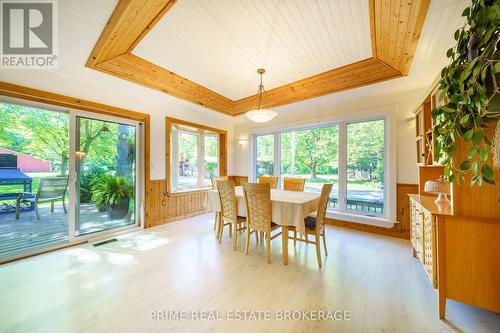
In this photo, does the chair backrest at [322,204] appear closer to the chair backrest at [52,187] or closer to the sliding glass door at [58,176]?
the sliding glass door at [58,176]

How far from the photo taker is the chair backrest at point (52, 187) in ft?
9.23

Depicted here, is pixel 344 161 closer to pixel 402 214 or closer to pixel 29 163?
pixel 402 214

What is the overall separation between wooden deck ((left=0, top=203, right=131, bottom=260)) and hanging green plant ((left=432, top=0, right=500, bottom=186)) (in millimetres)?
4434

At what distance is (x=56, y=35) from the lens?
6.77 ft

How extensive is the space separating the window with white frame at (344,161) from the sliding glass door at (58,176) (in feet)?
11.6

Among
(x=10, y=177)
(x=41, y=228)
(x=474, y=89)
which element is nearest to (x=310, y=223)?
(x=474, y=89)

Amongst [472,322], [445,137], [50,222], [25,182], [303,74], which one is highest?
[303,74]

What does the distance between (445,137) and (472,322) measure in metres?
1.46

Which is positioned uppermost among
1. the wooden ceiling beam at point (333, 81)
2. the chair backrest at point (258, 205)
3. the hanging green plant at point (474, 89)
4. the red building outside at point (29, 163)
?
the wooden ceiling beam at point (333, 81)

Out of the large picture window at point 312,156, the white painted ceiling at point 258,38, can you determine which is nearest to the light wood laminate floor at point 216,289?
the large picture window at point 312,156

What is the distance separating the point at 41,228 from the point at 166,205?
1.83 m

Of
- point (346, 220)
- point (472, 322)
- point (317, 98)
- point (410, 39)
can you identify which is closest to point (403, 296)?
point (472, 322)

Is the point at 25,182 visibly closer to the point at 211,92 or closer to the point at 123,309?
the point at 123,309

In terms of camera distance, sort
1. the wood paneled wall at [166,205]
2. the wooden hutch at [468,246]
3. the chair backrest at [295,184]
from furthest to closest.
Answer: the wood paneled wall at [166,205] < the chair backrest at [295,184] < the wooden hutch at [468,246]
